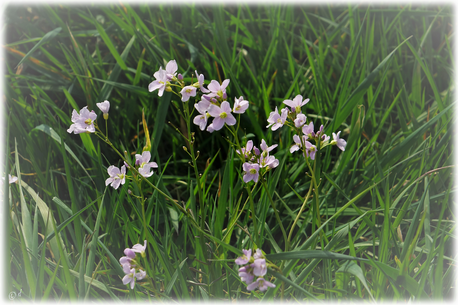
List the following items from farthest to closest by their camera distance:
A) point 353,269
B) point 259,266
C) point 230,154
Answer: point 230,154 < point 353,269 < point 259,266

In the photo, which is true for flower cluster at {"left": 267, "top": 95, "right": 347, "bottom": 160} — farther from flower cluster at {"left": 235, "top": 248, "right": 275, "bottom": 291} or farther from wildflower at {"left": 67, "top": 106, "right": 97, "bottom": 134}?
wildflower at {"left": 67, "top": 106, "right": 97, "bottom": 134}

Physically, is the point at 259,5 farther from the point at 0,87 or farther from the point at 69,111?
the point at 0,87

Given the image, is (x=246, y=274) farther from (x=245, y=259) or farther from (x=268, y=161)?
(x=268, y=161)

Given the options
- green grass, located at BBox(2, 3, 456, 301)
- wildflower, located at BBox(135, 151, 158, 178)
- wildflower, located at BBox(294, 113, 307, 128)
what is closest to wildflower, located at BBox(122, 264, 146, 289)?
green grass, located at BBox(2, 3, 456, 301)

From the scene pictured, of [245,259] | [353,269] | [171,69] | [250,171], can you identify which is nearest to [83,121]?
[171,69]

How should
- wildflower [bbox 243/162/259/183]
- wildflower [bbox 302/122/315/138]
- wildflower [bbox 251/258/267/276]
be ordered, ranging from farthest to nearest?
1. wildflower [bbox 302/122/315/138]
2. wildflower [bbox 243/162/259/183]
3. wildflower [bbox 251/258/267/276]

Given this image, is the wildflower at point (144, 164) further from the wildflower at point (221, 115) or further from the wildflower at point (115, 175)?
the wildflower at point (221, 115)
